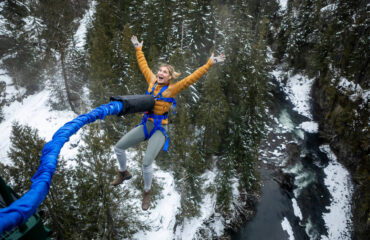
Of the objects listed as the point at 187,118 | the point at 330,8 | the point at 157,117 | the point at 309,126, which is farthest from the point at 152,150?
the point at 330,8

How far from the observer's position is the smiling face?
4480mm

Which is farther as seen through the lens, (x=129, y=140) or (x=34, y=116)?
(x=34, y=116)

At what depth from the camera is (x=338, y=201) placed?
790 inches

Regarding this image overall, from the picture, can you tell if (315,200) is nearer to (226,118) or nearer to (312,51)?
(226,118)

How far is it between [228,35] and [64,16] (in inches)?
657

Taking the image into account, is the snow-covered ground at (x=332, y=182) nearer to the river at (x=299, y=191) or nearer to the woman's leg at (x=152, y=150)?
the river at (x=299, y=191)

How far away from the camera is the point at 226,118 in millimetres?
21250

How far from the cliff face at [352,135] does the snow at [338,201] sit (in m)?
0.47

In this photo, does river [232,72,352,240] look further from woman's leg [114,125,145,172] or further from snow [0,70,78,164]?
snow [0,70,78,164]

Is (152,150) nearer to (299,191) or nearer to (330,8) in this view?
(299,191)

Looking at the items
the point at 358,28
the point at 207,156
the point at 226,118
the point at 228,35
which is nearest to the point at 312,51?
the point at 358,28

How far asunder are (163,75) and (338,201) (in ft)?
76.0

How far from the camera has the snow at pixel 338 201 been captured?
59.1ft

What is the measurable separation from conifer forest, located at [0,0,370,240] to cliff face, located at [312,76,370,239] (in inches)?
4.8
